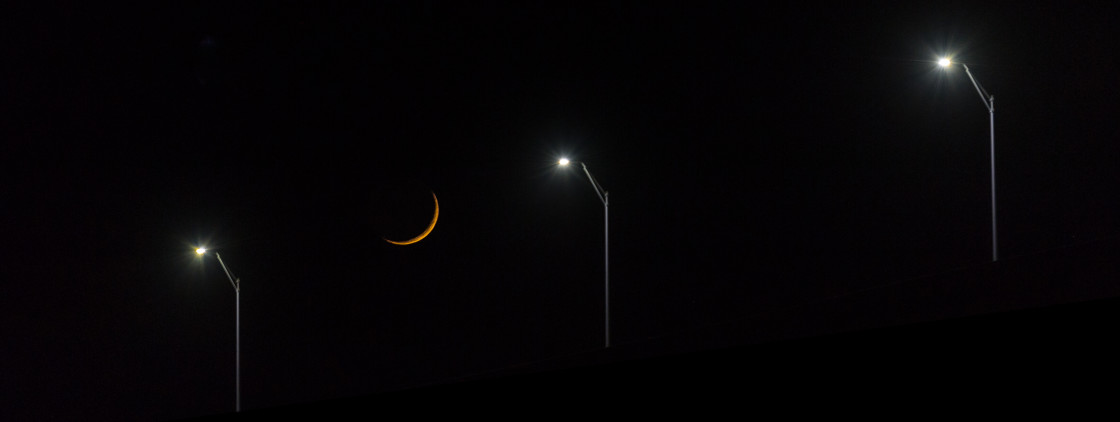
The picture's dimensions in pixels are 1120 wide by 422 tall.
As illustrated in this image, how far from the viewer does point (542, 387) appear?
3.01 meters

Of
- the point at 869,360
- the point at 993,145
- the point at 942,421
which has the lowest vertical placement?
the point at 942,421

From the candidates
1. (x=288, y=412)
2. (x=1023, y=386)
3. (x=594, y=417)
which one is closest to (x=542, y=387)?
(x=594, y=417)

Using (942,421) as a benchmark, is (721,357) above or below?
above

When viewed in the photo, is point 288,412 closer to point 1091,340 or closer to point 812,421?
point 812,421

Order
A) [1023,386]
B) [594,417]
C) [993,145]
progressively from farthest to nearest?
1. [993,145]
2. [594,417]
3. [1023,386]

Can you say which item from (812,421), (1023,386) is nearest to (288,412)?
(812,421)

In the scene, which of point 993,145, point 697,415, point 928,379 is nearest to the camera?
point 928,379

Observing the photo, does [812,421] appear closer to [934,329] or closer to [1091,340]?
[934,329]

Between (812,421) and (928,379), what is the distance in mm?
383

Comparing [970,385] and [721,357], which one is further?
[721,357]

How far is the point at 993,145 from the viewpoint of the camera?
2153 centimetres

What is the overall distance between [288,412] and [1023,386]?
282cm

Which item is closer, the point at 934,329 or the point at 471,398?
the point at 934,329

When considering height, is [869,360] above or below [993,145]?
below
